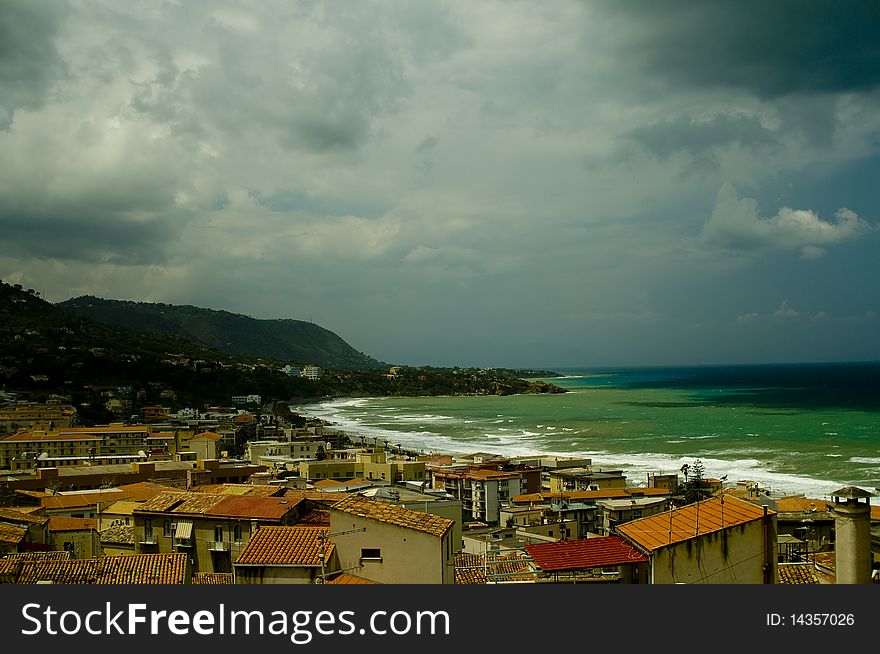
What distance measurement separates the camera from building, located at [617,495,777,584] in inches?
355

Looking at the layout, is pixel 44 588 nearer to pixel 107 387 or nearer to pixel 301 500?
pixel 301 500

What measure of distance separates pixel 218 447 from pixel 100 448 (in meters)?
7.70

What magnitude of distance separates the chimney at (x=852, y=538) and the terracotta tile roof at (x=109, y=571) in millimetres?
9423

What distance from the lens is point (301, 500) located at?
717 inches

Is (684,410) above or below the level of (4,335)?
below

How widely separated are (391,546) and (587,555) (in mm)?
2331

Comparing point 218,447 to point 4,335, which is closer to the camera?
point 218,447

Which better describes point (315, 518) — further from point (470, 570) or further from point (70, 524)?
point (70, 524)

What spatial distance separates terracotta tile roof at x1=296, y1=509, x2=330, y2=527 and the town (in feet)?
0.23

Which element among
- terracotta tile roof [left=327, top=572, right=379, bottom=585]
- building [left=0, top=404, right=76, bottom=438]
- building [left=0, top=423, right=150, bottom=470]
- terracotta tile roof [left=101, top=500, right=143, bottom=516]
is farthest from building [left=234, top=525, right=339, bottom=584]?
building [left=0, top=404, right=76, bottom=438]

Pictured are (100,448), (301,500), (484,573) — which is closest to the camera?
(484,573)

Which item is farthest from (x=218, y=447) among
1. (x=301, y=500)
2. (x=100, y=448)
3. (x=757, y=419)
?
(x=757, y=419)

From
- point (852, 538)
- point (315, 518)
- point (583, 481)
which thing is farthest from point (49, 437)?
point (852, 538)

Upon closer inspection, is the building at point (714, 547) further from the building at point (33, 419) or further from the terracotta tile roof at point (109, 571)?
the building at point (33, 419)
